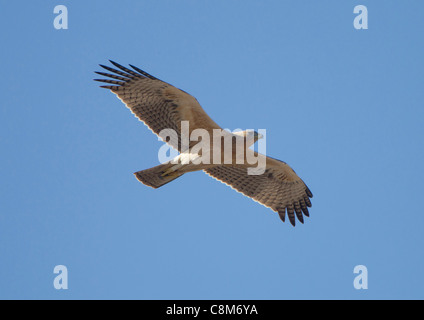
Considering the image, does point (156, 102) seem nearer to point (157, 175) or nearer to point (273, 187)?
point (157, 175)

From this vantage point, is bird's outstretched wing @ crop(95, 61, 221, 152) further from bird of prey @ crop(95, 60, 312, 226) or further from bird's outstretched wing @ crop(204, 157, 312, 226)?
bird's outstretched wing @ crop(204, 157, 312, 226)

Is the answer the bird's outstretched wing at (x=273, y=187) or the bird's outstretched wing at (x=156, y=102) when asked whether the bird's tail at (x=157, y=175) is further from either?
the bird's outstretched wing at (x=273, y=187)

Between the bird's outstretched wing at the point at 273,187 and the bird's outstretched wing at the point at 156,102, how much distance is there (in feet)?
4.22

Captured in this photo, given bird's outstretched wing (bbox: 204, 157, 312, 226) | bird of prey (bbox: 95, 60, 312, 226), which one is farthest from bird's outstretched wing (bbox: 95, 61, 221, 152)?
bird's outstretched wing (bbox: 204, 157, 312, 226)

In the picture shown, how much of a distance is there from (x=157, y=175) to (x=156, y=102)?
1.14 m

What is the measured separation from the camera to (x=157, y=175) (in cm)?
982

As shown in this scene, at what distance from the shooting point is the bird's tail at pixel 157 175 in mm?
9766

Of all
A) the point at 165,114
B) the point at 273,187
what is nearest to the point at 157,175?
the point at 165,114

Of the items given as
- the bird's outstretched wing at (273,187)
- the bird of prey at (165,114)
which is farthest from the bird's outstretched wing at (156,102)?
the bird's outstretched wing at (273,187)

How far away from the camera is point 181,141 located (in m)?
10.1

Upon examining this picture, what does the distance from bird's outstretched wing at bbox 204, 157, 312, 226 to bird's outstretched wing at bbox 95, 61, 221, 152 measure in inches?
50.7
